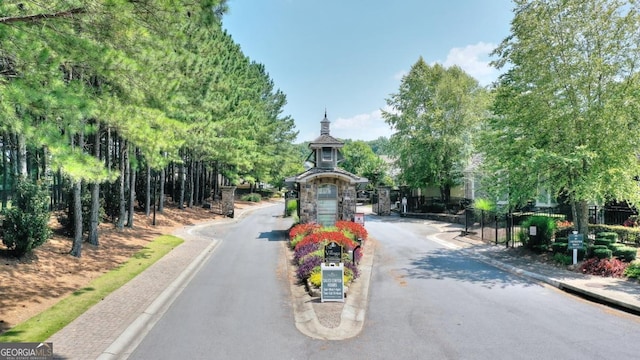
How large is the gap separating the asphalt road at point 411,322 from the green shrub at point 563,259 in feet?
8.66

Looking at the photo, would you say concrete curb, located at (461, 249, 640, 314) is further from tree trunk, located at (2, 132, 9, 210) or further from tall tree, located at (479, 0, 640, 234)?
tree trunk, located at (2, 132, 9, 210)

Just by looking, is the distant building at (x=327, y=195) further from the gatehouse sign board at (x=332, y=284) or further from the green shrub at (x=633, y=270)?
the green shrub at (x=633, y=270)

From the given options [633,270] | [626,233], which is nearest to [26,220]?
[633,270]

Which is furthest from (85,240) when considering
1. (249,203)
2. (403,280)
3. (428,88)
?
(249,203)

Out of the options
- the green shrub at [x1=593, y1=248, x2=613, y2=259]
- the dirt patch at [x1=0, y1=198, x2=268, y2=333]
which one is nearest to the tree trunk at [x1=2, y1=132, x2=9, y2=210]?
the dirt patch at [x1=0, y1=198, x2=268, y2=333]

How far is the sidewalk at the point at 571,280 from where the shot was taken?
459 inches

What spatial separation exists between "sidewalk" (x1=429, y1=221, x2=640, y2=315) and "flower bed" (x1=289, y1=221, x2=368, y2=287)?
602 centimetres

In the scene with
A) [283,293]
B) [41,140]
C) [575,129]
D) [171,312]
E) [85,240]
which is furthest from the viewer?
[85,240]

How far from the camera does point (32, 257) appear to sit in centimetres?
1426

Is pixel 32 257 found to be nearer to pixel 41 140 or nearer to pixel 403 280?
pixel 41 140

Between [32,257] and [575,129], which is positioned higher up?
[575,129]

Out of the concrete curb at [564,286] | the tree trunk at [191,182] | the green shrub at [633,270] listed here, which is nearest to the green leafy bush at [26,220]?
the concrete curb at [564,286]

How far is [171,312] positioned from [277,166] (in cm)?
4797

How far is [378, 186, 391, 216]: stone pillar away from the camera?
44.4 metres
